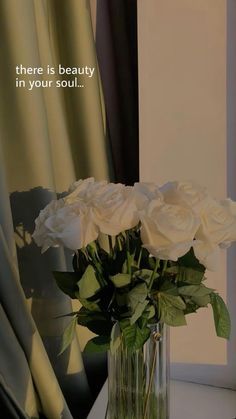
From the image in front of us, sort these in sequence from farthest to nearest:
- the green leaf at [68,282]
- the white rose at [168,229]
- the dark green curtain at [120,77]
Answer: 1. the dark green curtain at [120,77]
2. the green leaf at [68,282]
3. the white rose at [168,229]

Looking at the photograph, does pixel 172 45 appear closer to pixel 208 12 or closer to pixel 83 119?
pixel 208 12

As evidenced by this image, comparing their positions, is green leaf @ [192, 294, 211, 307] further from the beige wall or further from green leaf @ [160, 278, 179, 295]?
the beige wall

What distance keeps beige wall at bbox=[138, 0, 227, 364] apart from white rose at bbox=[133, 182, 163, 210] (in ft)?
0.91

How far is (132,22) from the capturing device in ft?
3.43

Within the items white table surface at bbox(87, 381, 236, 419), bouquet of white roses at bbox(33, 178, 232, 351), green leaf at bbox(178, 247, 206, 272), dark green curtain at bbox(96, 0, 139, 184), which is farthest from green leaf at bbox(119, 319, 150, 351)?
dark green curtain at bbox(96, 0, 139, 184)

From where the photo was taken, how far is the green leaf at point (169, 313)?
608 millimetres

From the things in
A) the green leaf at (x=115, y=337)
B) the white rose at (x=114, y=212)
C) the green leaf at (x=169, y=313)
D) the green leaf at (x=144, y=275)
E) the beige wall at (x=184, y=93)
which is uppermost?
the beige wall at (x=184, y=93)

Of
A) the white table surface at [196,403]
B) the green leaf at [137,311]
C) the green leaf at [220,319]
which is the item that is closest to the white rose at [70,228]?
the green leaf at [137,311]

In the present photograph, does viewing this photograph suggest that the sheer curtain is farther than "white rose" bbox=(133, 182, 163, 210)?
Yes

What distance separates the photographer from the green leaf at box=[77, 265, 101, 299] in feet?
1.96

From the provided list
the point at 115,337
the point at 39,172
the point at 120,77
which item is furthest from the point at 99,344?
the point at 120,77

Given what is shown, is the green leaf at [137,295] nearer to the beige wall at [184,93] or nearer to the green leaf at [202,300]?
the green leaf at [202,300]

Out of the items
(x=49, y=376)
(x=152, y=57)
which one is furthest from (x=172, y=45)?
(x=49, y=376)

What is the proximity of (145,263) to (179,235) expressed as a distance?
0.34 feet
